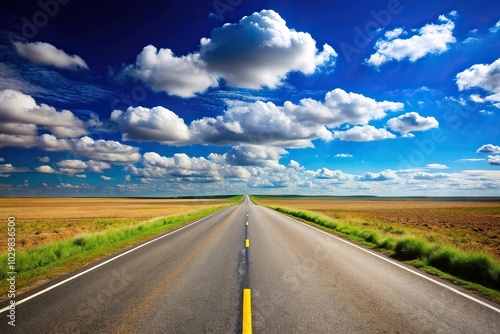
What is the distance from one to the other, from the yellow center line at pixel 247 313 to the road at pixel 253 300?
0.11ft

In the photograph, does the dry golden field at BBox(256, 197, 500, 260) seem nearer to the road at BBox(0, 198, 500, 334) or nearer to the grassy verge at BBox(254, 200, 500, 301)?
the grassy verge at BBox(254, 200, 500, 301)

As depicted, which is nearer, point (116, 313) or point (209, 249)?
point (116, 313)

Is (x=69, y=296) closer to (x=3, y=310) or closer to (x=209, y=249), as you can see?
(x=3, y=310)

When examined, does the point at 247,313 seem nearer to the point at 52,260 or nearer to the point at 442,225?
the point at 52,260

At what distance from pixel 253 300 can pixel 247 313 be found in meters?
0.69

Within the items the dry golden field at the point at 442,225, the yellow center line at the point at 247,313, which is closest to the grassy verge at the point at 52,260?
the yellow center line at the point at 247,313

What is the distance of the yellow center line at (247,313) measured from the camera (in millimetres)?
4332

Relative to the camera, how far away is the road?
14.9 ft

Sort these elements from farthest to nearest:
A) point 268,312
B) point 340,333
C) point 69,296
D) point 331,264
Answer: point 331,264 < point 69,296 < point 268,312 < point 340,333

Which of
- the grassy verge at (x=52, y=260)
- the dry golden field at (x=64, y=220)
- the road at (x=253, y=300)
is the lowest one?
the dry golden field at (x=64, y=220)

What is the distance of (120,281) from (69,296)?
1209 mm

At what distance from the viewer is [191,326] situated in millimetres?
4469

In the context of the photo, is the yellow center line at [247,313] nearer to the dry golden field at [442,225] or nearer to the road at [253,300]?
the road at [253,300]

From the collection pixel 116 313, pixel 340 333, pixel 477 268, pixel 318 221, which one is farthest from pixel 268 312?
pixel 318 221
